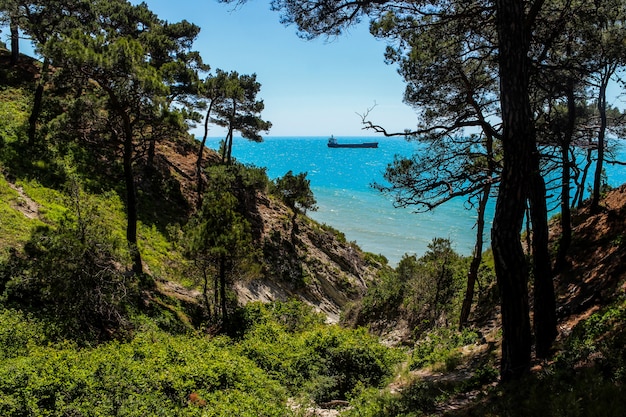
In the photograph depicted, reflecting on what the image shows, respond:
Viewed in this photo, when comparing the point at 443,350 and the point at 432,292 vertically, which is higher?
the point at 443,350

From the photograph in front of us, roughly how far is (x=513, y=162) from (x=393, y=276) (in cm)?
1836

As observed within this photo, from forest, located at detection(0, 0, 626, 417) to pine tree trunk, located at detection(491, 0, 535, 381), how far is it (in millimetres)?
24

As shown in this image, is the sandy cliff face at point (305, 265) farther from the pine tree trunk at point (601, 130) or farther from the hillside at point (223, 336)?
the pine tree trunk at point (601, 130)

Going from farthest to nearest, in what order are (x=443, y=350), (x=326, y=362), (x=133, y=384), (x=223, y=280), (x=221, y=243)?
(x=223, y=280)
(x=221, y=243)
(x=326, y=362)
(x=443, y=350)
(x=133, y=384)

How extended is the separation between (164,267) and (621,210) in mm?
18292

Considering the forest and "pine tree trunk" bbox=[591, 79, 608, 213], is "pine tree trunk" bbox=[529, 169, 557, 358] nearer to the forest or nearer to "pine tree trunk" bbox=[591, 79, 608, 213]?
the forest

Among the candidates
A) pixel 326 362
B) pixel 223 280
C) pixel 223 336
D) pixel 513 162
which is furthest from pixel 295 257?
pixel 513 162

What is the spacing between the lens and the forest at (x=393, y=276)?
6.52m

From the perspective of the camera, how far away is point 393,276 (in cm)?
2395

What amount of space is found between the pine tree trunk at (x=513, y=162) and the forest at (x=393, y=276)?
24mm

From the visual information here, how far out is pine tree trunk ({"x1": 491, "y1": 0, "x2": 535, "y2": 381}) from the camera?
20.5 ft

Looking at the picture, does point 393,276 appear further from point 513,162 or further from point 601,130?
point 513,162

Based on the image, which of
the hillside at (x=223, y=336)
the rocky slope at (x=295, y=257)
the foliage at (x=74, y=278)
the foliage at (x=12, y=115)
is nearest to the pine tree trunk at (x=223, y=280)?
the hillside at (x=223, y=336)

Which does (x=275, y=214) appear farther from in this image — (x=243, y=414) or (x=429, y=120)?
(x=243, y=414)
